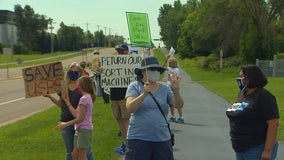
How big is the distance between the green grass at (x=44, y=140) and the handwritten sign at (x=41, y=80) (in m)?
2.71

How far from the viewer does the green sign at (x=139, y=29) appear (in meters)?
→ 8.52

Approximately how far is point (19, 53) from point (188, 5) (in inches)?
1737

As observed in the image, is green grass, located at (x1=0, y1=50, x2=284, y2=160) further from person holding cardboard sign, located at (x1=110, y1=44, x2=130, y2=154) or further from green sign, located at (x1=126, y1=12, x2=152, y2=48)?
green sign, located at (x1=126, y1=12, x2=152, y2=48)

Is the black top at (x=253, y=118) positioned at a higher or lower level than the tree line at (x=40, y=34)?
lower

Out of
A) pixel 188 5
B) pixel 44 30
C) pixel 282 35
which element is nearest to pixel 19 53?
pixel 44 30

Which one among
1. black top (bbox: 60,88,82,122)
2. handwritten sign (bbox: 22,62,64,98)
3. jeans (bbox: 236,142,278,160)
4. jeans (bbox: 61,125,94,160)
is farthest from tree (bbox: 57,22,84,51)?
jeans (bbox: 236,142,278,160)

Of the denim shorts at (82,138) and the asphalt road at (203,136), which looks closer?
the denim shorts at (82,138)

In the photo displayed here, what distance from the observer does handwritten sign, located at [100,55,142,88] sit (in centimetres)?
850

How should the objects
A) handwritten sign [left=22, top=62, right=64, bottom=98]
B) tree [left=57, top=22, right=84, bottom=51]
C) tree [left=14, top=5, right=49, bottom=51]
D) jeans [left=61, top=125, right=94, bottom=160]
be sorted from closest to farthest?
1. handwritten sign [left=22, top=62, right=64, bottom=98]
2. jeans [left=61, top=125, right=94, bottom=160]
3. tree [left=14, top=5, right=49, bottom=51]
4. tree [left=57, top=22, right=84, bottom=51]

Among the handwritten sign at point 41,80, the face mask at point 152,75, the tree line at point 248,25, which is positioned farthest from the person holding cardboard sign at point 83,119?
the tree line at point 248,25

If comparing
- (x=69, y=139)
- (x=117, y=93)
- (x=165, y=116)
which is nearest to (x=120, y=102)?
(x=117, y=93)

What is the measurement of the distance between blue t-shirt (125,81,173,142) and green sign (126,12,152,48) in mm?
3372

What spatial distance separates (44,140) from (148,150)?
5631mm

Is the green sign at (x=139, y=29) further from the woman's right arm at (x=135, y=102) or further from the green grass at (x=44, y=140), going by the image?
the woman's right arm at (x=135, y=102)
